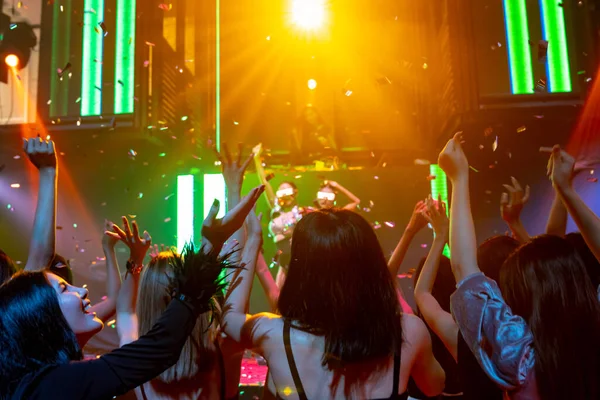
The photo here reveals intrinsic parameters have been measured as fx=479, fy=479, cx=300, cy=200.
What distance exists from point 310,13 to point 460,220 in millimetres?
7640

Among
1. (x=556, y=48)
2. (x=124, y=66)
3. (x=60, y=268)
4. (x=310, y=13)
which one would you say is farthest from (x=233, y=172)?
(x=310, y=13)

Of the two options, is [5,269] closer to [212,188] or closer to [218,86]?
[212,188]

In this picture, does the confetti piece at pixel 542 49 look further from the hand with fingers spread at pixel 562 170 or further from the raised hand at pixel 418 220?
the hand with fingers spread at pixel 562 170

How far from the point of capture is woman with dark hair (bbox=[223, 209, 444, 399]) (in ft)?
4.82

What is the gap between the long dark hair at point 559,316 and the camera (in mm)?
1405

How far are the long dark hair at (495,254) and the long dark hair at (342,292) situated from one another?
2.61ft

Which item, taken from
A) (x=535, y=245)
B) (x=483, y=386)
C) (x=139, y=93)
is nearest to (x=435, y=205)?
(x=535, y=245)

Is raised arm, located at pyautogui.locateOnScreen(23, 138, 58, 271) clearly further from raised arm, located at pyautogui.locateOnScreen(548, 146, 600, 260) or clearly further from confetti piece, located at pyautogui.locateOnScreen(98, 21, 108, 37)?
confetti piece, located at pyautogui.locateOnScreen(98, 21, 108, 37)

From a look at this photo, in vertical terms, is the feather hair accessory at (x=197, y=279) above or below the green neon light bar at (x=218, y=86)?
below

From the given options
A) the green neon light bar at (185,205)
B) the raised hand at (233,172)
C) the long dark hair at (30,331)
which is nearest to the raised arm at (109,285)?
the raised hand at (233,172)

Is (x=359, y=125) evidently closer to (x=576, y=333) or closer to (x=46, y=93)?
(x=46, y=93)

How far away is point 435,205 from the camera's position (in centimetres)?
214

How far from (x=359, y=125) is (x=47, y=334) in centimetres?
717

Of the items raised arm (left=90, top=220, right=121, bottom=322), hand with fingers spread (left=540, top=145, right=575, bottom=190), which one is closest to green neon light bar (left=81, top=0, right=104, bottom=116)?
raised arm (left=90, top=220, right=121, bottom=322)
